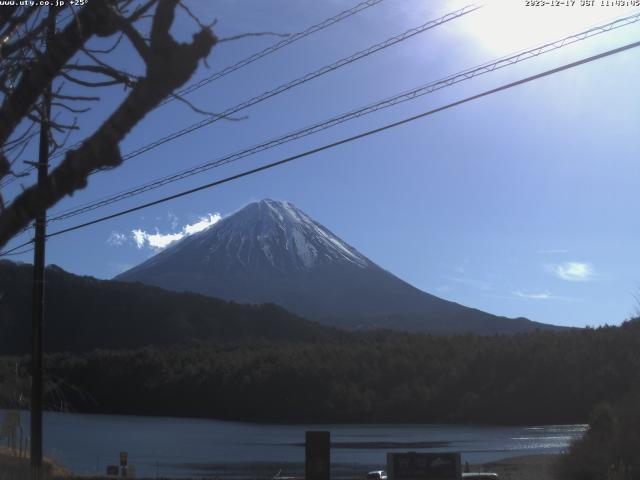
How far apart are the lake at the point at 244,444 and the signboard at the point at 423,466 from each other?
60.4 ft

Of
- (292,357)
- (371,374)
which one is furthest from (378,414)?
(292,357)

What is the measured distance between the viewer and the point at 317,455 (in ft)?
46.7

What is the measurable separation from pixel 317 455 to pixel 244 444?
4688 cm

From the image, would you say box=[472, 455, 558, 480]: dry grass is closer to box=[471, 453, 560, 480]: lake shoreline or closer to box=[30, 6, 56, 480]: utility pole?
box=[471, 453, 560, 480]: lake shoreline

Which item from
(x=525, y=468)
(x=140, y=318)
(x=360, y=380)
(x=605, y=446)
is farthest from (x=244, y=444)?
(x=140, y=318)

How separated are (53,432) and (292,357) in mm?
35414

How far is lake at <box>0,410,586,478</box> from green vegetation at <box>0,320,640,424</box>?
144 inches

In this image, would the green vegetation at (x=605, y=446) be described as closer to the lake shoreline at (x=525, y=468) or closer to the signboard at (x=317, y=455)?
the lake shoreline at (x=525, y=468)

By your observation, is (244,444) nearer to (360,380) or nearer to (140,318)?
(360,380)

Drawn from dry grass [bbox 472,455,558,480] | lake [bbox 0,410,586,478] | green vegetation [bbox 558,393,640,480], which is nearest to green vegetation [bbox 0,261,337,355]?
lake [bbox 0,410,586,478]

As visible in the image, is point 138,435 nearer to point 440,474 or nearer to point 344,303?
point 440,474

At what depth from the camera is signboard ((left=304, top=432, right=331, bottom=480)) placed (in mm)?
14188

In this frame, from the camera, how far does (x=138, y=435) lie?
65.3m

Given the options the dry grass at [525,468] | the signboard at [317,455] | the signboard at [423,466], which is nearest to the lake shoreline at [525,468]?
the dry grass at [525,468]
